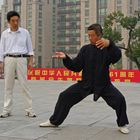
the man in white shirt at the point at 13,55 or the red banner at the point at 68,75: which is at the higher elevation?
the man in white shirt at the point at 13,55

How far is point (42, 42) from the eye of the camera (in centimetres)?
11269

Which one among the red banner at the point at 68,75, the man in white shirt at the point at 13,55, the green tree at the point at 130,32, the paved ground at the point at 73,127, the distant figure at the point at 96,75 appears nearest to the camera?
the paved ground at the point at 73,127

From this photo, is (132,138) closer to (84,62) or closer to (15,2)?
(84,62)

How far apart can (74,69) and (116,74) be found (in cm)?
2098

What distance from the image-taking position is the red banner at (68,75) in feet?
87.3

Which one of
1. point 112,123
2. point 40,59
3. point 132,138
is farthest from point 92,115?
point 40,59

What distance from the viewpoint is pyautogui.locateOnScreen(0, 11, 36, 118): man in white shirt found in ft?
23.2

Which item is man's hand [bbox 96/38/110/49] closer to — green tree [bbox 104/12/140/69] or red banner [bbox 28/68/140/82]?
red banner [bbox 28/68/140/82]

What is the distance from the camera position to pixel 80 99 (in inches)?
237

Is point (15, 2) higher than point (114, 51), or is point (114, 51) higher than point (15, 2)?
point (15, 2)

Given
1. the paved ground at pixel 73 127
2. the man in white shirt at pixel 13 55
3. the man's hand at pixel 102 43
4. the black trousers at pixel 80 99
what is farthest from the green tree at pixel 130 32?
the man's hand at pixel 102 43

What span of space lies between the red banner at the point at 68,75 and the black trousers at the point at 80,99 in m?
→ 19.6

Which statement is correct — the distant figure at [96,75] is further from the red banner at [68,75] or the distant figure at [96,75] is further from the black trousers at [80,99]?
the red banner at [68,75]

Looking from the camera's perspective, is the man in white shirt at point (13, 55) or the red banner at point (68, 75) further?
the red banner at point (68, 75)
